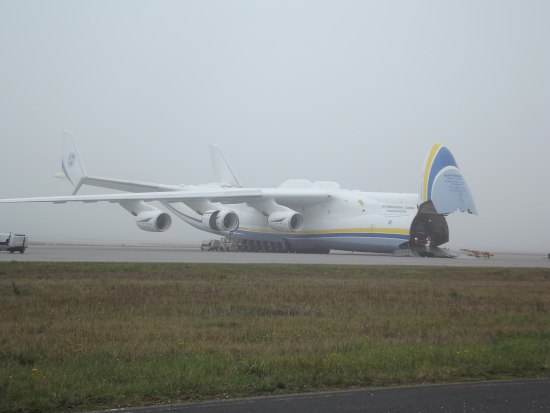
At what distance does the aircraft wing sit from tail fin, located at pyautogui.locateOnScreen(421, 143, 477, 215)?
6632 mm

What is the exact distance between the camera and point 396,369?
5828 mm

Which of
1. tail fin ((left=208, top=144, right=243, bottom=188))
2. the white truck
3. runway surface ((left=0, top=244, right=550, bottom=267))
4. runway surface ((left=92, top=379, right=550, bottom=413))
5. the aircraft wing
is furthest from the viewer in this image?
tail fin ((left=208, top=144, right=243, bottom=188))

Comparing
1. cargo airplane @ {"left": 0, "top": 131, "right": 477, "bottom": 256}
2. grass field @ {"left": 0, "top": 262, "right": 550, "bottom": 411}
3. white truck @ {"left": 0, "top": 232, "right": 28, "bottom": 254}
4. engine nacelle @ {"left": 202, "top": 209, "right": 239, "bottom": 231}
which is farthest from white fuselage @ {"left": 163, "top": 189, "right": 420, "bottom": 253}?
grass field @ {"left": 0, "top": 262, "right": 550, "bottom": 411}

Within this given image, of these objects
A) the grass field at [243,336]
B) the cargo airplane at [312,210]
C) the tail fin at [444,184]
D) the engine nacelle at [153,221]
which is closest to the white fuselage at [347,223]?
the cargo airplane at [312,210]

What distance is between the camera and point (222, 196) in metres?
30.9

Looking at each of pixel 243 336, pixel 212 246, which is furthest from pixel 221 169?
pixel 243 336

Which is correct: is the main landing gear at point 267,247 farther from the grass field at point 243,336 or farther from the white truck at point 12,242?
the grass field at point 243,336

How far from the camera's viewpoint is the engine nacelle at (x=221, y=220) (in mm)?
32031

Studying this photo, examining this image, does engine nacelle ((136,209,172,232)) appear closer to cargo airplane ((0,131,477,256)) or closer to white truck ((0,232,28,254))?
cargo airplane ((0,131,477,256))

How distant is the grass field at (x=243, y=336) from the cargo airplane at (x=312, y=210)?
1413 centimetres

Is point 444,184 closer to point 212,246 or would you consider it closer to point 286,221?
point 286,221

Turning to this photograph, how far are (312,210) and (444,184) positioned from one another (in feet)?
27.9

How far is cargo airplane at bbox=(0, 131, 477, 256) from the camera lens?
1067 inches

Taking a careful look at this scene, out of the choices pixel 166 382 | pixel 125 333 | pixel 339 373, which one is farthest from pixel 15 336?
pixel 339 373
